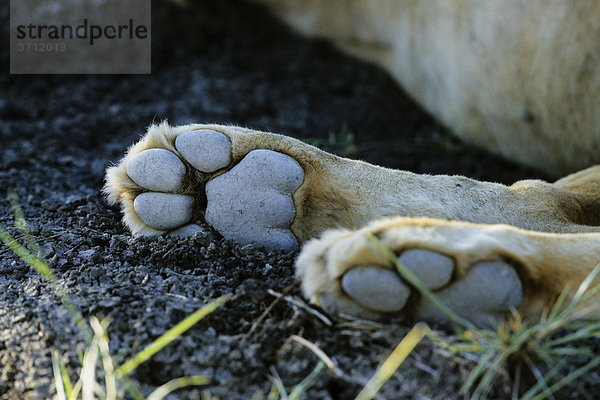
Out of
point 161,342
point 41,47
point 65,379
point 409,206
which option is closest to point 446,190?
point 409,206

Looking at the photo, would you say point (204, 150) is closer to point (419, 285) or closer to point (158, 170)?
point (158, 170)

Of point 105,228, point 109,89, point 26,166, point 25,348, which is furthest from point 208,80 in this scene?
point 25,348

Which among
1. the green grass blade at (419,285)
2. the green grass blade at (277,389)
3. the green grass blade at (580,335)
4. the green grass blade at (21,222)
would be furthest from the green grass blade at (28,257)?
the green grass blade at (580,335)

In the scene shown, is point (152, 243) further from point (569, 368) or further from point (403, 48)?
point (403, 48)

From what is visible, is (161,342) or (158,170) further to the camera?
(158,170)

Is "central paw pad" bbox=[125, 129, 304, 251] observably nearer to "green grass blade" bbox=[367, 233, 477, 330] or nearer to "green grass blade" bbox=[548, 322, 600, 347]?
"green grass blade" bbox=[367, 233, 477, 330]

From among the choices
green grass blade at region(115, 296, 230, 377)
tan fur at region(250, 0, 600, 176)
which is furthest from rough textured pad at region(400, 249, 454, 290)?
tan fur at region(250, 0, 600, 176)

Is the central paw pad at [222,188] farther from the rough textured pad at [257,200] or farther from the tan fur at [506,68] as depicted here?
the tan fur at [506,68]
